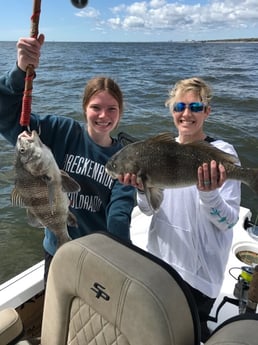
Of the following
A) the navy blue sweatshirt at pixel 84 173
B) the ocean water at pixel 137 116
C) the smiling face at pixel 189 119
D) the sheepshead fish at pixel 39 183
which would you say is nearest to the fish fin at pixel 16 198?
the sheepshead fish at pixel 39 183

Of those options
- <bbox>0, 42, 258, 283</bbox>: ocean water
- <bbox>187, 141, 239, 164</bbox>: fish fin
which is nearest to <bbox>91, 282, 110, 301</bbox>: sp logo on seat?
<bbox>187, 141, 239, 164</bbox>: fish fin

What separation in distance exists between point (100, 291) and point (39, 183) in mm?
825

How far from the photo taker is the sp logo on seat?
1818mm

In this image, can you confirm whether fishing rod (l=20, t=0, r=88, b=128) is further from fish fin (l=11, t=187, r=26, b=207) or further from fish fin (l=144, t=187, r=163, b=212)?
fish fin (l=144, t=187, r=163, b=212)

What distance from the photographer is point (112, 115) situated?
2.93m

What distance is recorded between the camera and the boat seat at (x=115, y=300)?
5.20 feet

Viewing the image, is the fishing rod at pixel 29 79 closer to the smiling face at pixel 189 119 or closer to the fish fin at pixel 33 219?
the fish fin at pixel 33 219

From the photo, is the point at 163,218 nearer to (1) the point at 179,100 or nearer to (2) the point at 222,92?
(1) the point at 179,100

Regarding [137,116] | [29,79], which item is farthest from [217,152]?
[137,116]

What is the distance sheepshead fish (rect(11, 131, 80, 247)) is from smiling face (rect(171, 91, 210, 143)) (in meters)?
0.92

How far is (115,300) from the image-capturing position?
69.6 inches

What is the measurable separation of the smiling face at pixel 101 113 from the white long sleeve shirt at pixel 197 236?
63 centimetres

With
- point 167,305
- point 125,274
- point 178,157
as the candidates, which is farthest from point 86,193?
point 167,305

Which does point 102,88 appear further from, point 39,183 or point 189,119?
point 39,183
